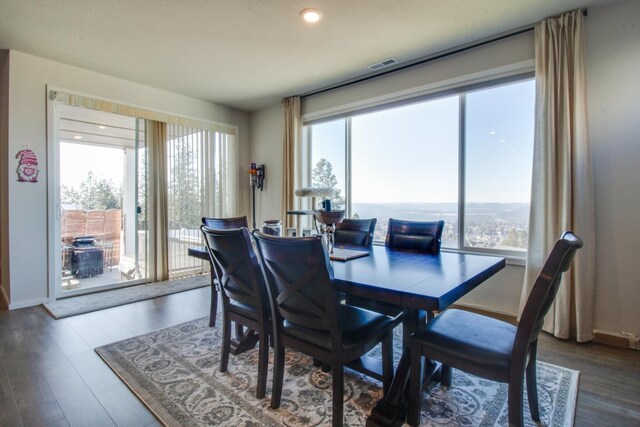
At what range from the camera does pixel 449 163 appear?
3582 millimetres

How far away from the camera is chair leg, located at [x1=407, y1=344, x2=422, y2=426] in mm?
Result: 1514

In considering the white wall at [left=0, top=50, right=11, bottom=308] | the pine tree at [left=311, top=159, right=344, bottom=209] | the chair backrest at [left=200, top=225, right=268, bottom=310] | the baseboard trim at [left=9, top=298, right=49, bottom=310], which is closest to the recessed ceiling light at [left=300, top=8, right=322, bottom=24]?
the chair backrest at [left=200, top=225, right=268, bottom=310]

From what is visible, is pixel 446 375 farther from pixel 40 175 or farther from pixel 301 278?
pixel 40 175

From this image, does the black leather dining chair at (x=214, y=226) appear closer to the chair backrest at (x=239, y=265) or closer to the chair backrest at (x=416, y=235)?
the chair backrest at (x=239, y=265)

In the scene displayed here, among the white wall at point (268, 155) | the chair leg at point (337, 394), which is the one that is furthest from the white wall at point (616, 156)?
the white wall at point (268, 155)

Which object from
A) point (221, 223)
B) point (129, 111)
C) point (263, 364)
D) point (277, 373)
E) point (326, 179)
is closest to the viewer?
point (277, 373)

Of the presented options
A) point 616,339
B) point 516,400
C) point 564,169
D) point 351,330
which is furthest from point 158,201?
point 616,339

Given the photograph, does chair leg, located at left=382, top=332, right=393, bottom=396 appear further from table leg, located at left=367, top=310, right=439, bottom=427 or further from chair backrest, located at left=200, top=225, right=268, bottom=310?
chair backrest, located at left=200, top=225, right=268, bottom=310

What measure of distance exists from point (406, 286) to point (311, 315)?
469mm

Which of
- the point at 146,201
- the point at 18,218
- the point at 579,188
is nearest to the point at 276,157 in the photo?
the point at 146,201

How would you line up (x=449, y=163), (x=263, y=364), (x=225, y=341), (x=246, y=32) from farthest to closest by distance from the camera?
(x=449, y=163)
(x=246, y=32)
(x=225, y=341)
(x=263, y=364)

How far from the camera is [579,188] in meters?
2.60

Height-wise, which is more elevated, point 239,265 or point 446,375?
point 239,265

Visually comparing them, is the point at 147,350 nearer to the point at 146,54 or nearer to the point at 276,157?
the point at 146,54
